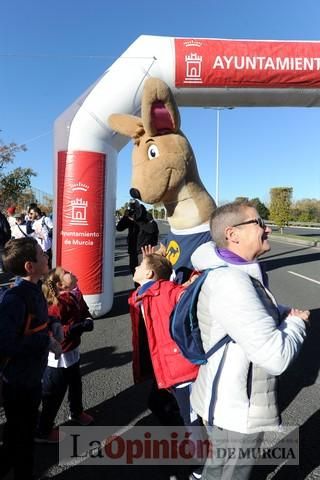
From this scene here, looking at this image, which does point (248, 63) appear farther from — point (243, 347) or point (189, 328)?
point (243, 347)

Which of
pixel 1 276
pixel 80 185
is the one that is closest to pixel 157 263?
pixel 80 185

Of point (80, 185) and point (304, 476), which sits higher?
point (80, 185)

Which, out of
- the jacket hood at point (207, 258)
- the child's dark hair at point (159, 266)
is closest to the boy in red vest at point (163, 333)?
the child's dark hair at point (159, 266)

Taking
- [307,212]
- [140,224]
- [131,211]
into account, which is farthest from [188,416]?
[307,212]

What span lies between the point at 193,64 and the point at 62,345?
4523 mm

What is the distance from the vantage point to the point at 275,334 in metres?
1.26

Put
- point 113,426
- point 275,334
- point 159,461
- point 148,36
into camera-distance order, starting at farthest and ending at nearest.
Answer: point 148,36 → point 113,426 → point 159,461 → point 275,334

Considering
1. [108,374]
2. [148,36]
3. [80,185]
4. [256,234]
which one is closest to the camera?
[256,234]

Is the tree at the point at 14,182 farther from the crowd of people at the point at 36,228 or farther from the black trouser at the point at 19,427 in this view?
the black trouser at the point at 19,427

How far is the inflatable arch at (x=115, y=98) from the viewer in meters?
4.97

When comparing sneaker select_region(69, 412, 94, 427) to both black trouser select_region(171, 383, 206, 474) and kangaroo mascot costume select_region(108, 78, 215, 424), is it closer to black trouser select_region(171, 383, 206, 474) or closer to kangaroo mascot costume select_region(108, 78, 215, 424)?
black trouser select_region(171, 383, 206, 474)

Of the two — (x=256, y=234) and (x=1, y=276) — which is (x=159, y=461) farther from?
(x=1, y=276)

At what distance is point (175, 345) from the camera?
6.57 feet

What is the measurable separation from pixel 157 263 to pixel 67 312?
80 centimetres
